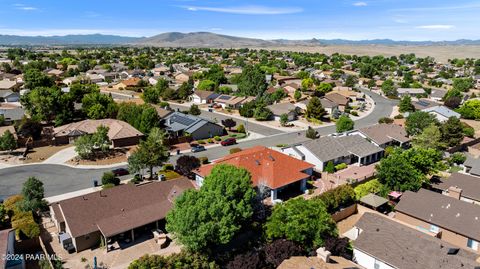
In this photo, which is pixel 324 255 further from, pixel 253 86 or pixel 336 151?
pixel 253 86

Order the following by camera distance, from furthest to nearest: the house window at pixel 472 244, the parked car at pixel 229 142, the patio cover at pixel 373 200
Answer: the parked car at pixel 229 142, the patio cover at pixel 373 200, the house window at pixel 472 244

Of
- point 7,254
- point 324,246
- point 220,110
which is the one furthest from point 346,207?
point 220,110

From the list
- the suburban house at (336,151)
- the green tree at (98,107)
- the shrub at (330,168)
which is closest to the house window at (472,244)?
the shrub at (330,168)

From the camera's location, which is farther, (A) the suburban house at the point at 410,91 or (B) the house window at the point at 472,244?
(A) the suburban house at the point at 410,91

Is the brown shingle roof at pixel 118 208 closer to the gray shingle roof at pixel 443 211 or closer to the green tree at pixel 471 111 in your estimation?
the gray shingle roof at pixel 443 211

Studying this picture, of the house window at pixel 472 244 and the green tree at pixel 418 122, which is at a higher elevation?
the green tree at pixel 418 122

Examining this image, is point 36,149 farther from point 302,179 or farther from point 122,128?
point 302,179

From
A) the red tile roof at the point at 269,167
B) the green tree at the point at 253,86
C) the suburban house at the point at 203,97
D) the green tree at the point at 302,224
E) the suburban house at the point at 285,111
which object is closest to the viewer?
the green tree at the point at 302,224
